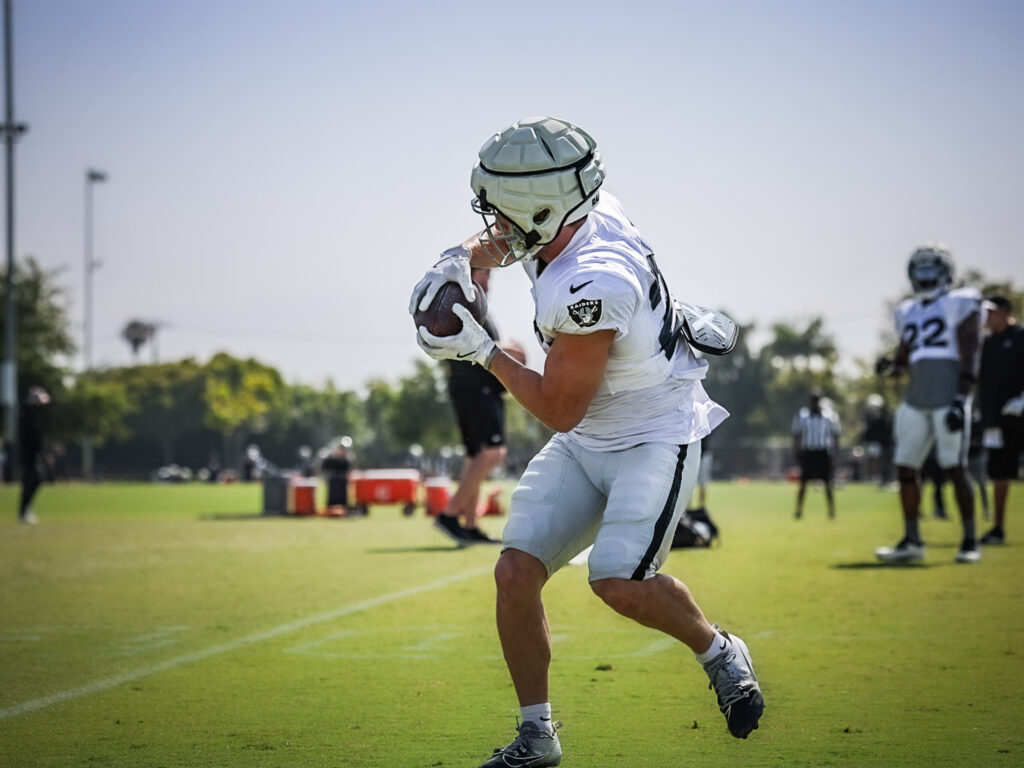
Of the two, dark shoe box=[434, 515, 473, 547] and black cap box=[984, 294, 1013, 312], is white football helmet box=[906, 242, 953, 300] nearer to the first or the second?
black cap box=[984, 294, 1013, 312]

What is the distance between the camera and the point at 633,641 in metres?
6.95

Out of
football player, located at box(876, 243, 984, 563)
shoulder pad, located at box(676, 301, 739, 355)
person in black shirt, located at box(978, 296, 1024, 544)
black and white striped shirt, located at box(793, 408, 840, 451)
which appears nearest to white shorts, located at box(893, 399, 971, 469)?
→ football player, located at box(876, 243, 984, 563)

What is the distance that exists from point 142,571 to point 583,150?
7.58 m

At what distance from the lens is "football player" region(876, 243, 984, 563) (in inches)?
424

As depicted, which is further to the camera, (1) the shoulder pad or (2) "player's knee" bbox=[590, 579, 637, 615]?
(1) the shoulder pad

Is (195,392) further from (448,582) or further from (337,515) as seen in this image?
(448,582)

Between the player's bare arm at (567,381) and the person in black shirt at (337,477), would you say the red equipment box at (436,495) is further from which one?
the player's bare arm at (567,381)

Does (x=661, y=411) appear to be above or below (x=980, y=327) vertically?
below

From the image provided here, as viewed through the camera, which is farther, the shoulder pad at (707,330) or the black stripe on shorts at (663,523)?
the shoulder pad at (707,330)

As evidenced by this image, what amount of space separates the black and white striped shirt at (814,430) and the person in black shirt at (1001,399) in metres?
7.20

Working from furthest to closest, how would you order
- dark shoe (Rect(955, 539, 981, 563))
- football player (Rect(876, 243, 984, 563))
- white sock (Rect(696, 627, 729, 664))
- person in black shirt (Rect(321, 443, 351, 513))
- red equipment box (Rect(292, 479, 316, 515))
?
person in black shirt (Rect(321, 443, 351, 513)), red equipment box (Rect(292, 479, 316, 515)), dark shoe (Rect(955, 539, 981, 563)), football player (Rect(876, 243, 984, 563)), white sock (Rect(696, 627, 729, 664))

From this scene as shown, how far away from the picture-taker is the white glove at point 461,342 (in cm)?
430

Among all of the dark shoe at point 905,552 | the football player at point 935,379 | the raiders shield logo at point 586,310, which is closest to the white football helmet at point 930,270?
the football player at point 935,379

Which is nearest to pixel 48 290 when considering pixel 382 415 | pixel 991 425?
pixel 382 415
